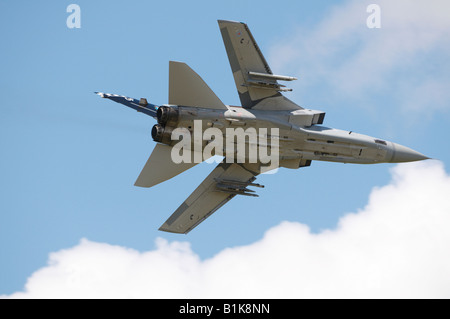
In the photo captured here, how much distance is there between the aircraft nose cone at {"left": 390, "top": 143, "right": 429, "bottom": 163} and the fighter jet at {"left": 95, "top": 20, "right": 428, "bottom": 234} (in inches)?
1.3

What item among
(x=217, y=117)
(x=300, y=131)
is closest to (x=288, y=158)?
(x=300, y=131)

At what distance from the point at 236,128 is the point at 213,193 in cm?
282

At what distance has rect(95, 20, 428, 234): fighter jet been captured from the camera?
1190 inches

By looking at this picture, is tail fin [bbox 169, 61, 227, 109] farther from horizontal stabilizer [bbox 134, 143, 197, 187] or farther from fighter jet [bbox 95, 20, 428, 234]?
horizontal stabilizer [bbox 134, 143, 197, 187]

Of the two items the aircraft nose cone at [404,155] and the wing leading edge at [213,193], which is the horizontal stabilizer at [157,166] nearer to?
the wing leading edge at [213,193]

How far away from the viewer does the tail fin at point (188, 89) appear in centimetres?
3017

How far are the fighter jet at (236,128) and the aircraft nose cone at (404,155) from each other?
0.11 ft

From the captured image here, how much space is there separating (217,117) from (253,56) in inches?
97.1

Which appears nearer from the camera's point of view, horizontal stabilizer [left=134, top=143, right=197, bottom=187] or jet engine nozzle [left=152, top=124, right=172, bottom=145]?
jet engine nozzle [left=152, top=124, right=172, bottom=145]

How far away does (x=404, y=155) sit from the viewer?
107 ft

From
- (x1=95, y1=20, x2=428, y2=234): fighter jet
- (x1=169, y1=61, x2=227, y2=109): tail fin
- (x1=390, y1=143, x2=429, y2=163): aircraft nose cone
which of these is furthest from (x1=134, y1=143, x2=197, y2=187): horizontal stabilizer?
(x1=390, y1=143, x2=429, y2=163): aircraft nose cone

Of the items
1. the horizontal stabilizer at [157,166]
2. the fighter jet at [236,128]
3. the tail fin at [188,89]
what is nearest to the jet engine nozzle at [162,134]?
the fighter jet at [236,128]

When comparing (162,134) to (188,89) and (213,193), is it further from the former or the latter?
(213,193)

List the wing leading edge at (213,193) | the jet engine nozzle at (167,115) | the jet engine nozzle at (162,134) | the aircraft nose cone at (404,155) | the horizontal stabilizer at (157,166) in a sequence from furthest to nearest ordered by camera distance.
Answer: the aircraft nose cone at (404,155)
the wing leading edge at (213,193)
the horizontal stabilizer at (157,166)
the jet engine nozzle at (162,134)
the jet engine nozzle at (167,115)
